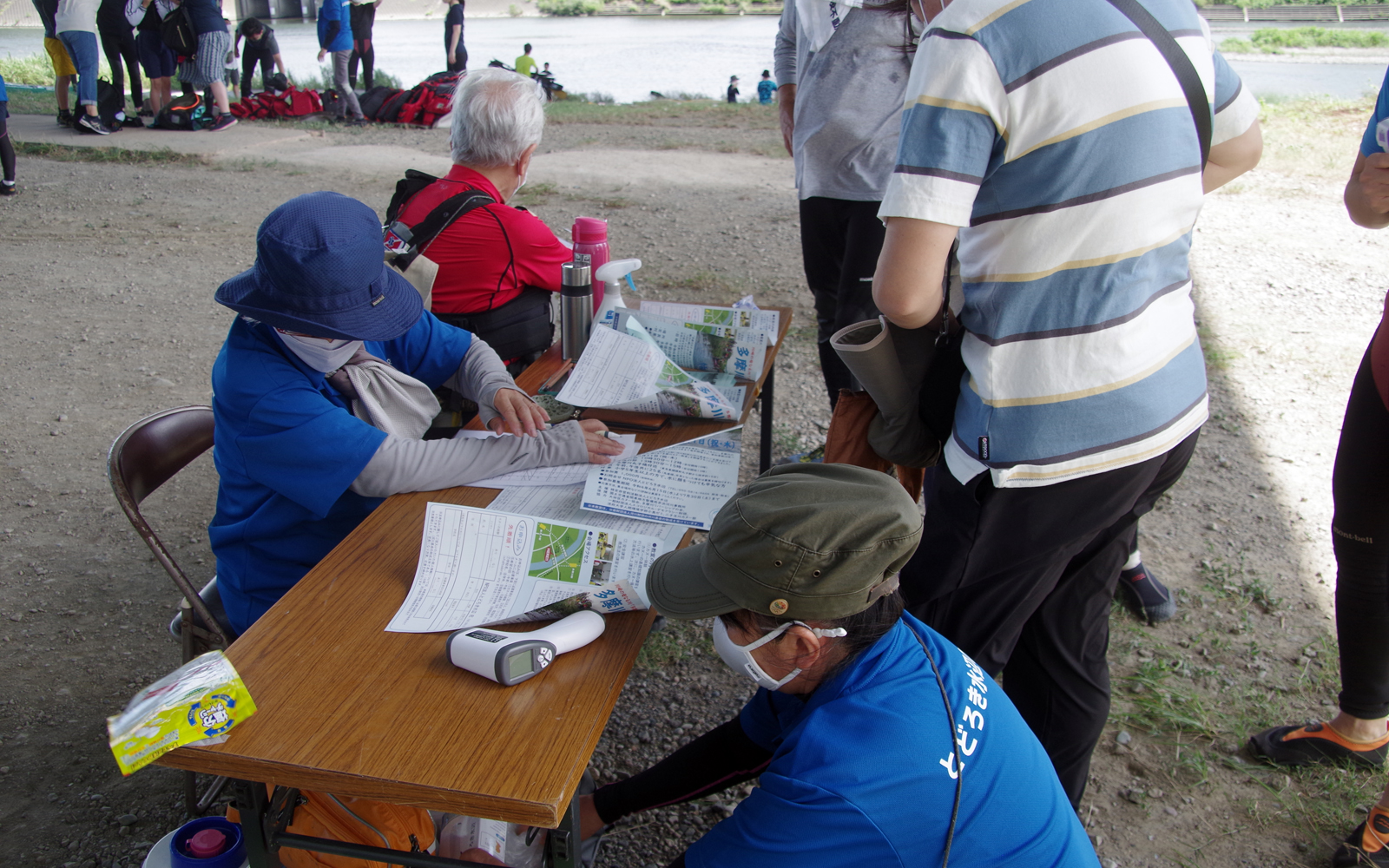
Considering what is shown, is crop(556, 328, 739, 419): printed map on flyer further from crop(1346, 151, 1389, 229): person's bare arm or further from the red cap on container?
crop(1346, 151, 1389, 229): person's bare arm

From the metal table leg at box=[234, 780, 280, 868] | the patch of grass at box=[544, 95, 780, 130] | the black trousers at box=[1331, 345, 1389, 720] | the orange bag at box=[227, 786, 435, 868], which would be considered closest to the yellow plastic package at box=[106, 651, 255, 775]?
the metal table leg at box=[234, 780, 280, 868]

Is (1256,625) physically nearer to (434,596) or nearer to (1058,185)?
(1058,185)

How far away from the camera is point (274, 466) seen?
153 centimetres

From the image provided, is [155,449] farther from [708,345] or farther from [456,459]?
[708,345]

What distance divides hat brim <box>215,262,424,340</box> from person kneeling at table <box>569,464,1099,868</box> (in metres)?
0.72

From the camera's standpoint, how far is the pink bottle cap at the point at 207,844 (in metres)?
1.31

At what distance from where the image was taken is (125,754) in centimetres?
94

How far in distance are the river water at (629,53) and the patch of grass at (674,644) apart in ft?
39.2

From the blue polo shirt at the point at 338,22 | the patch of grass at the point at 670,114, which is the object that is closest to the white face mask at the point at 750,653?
the patch of grass at the point at 670,114

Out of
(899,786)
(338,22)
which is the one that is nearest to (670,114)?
(338,22)

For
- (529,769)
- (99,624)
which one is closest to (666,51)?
(99,624)

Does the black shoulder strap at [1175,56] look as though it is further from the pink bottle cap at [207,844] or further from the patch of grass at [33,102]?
the patch of grass at [33,102]

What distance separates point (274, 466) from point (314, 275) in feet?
1.09

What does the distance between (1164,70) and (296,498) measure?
147cm
